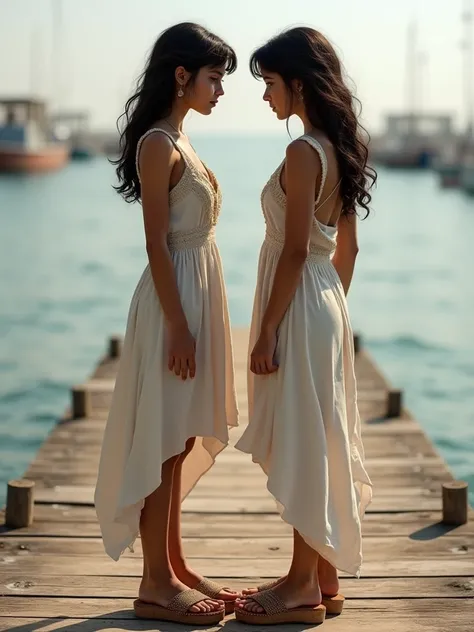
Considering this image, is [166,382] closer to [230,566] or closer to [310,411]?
[310,411]

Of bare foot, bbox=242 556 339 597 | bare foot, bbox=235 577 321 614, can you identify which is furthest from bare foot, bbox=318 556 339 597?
bare foot, bbox=235 577 321 614

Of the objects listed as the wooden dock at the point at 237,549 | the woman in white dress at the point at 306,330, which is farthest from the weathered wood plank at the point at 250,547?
the woman in white dress at the point at 306,330

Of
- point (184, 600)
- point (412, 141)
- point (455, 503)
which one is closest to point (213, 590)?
point (184, 600)

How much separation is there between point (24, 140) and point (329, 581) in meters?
62.9

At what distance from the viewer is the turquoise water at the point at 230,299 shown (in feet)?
40.1

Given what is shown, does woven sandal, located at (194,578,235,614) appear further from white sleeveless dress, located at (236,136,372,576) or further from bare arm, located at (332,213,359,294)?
bare arm, located at (332,213,359,294)

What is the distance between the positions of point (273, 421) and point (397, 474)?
2220mm

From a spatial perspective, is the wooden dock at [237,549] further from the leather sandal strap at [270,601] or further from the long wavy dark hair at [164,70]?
the long wavy dark hair at [164,70]

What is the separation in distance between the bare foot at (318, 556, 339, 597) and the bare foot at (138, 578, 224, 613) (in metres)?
0.34

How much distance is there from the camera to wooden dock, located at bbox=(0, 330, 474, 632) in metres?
3.81

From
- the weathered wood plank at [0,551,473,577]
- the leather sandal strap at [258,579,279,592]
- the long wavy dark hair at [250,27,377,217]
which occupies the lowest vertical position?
the weathered wood plank at [0,551,473,577]

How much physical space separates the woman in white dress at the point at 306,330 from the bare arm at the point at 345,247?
0.26ft

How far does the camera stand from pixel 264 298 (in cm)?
372

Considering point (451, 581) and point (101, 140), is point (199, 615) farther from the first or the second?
point (101, 140)
